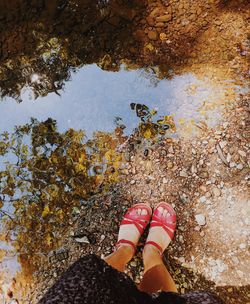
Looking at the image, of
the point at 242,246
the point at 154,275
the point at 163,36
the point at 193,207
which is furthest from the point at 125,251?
the point at 163,36

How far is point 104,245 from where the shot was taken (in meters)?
2.91

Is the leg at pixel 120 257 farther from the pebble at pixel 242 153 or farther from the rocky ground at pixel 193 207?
the pebble at pixel 242 153

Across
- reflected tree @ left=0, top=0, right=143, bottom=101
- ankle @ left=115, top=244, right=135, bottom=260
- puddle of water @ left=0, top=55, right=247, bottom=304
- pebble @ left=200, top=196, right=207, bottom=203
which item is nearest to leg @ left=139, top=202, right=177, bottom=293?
ankle @ left=115, top=244, right=135, bottom=260

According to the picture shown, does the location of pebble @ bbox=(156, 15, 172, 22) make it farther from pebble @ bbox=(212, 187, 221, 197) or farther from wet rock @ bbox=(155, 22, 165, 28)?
pebble @ bbox=(212, 187, 221, 197)

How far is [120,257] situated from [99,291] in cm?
94

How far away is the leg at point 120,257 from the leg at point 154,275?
124 mm

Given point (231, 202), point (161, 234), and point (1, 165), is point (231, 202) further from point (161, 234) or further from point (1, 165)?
point (1, 165)

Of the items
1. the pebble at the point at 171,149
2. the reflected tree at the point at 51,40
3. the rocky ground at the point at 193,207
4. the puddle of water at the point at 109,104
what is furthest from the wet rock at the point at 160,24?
the pebble at the point at 171,149


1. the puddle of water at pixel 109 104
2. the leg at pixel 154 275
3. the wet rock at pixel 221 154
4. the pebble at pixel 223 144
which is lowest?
the leg at pixel 154 275

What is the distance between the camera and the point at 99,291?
1.77m

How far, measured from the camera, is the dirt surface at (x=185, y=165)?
8.78 ft

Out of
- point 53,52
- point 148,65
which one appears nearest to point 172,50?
point 148,65

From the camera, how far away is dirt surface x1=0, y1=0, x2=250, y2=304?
105 inches

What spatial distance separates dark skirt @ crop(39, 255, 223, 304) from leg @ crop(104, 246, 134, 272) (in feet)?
2.39
